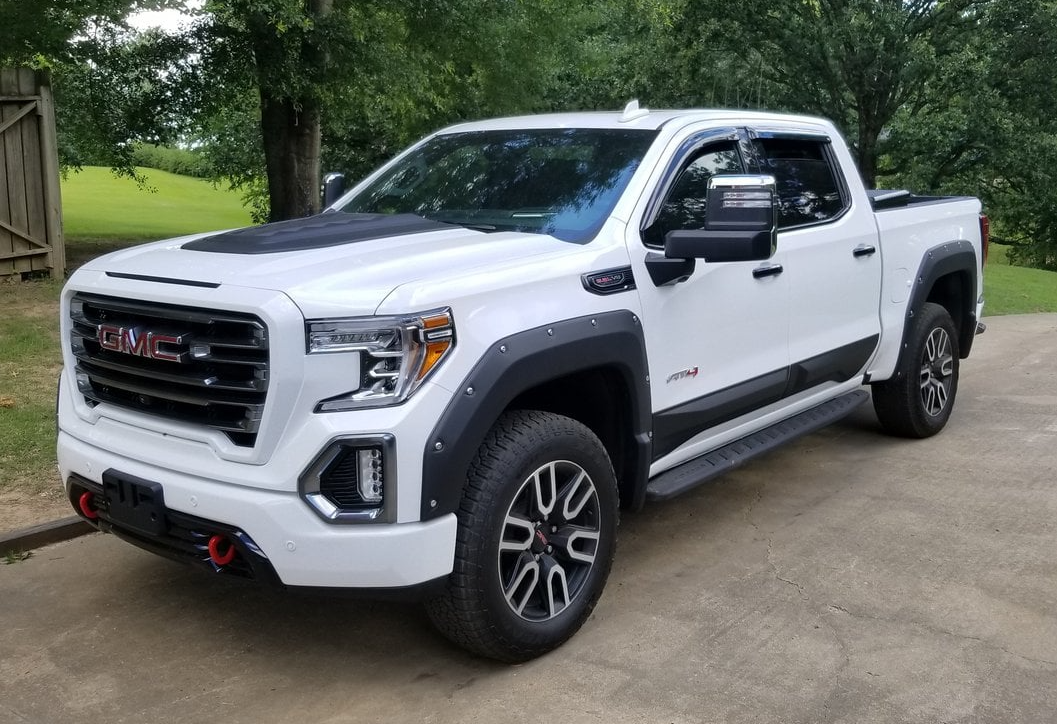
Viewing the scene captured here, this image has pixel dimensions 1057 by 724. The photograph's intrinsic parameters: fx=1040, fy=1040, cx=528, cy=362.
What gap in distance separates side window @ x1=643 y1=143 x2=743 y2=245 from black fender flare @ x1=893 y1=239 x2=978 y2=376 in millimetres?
1852

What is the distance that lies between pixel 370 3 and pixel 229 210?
1089 inches

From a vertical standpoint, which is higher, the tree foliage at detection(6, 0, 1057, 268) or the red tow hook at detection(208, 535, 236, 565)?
the tree foliage at detection(6, 0, 1057, 268)

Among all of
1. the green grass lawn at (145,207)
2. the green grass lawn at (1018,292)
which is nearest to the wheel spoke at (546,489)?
the green grass lawn at (1018,292)

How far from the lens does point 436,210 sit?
15.1ft

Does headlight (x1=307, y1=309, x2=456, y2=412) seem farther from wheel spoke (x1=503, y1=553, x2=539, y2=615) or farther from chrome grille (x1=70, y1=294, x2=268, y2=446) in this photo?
wheel spoke (x1=503, y1=553, x2=539, y2=615)

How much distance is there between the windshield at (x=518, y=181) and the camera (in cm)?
420

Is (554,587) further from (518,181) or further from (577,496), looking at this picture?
(518,181)

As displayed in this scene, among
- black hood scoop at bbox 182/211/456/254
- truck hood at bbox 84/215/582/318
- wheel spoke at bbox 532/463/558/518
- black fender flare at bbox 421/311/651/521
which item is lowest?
wheel spoke at bbox 532/463/558/518

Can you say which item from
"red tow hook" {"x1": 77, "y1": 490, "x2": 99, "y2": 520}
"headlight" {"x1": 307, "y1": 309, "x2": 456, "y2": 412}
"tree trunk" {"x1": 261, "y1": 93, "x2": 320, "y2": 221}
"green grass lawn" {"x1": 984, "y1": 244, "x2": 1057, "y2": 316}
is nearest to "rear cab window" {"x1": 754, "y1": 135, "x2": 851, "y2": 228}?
"headlight" {"x1": 307, "y1": 309, "x2": 456, "y2": 412}

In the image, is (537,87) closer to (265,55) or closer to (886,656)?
(265,55)

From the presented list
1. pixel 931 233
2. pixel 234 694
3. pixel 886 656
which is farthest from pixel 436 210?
pixel 931 233

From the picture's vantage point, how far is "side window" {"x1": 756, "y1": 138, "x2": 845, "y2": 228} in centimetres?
505

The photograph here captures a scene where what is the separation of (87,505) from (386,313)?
144 centimetres

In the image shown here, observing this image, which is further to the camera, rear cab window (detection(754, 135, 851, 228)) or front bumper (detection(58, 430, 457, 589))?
rear cab window (detection(754, 135, 851, 228))
